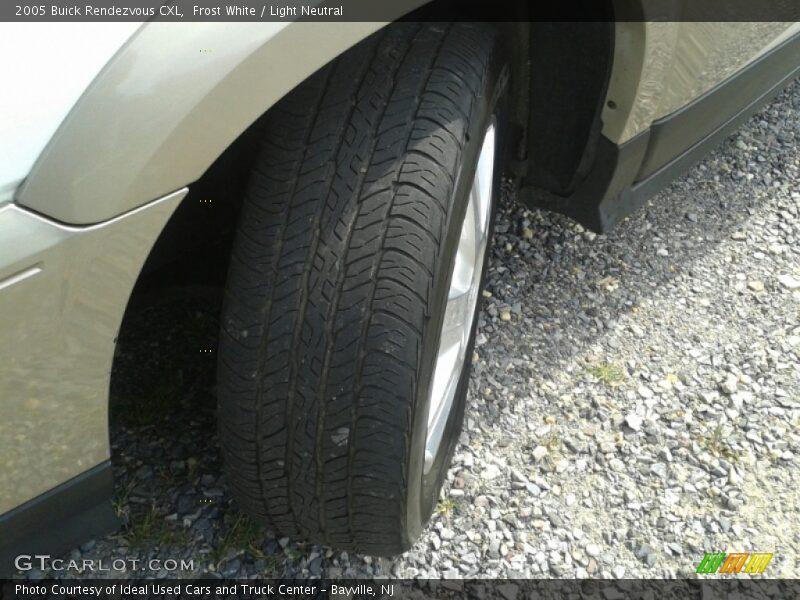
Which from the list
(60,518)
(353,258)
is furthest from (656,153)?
(60,518)

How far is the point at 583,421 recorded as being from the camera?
1968mm

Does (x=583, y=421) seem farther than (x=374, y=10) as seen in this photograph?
Yes

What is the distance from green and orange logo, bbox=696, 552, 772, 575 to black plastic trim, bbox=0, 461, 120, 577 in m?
1.24

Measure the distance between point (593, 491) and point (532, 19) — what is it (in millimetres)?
1056

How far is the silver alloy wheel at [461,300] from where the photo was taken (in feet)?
5.17

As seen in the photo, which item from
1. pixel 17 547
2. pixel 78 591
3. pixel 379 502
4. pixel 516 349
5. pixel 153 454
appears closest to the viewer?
pixel 17 547

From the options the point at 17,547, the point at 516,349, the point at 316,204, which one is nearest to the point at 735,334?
the point at 516,349

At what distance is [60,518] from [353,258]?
0.58 m

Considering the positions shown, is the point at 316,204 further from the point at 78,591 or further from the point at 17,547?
the point at 78,591

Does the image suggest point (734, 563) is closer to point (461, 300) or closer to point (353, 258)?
point (461, 300)

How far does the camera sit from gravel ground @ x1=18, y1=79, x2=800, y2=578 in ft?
5.55

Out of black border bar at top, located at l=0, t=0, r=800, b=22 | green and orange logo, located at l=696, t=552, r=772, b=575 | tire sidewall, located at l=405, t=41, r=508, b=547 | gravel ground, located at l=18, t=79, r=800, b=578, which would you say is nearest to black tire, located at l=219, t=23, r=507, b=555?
tire sidewall, located at l=405, t=41, r=508, b=547

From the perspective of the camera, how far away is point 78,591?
157cm

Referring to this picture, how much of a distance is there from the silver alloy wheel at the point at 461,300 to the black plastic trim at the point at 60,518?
23.7 inches
